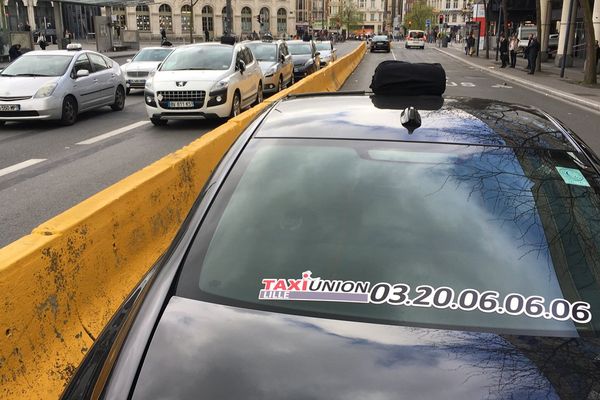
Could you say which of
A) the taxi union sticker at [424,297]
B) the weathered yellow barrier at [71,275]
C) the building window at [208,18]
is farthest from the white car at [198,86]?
the building window at [208,18]

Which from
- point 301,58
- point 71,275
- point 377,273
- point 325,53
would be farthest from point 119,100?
point 325,53

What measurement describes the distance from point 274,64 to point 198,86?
21.9ft

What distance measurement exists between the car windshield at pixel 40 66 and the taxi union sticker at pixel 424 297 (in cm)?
1286

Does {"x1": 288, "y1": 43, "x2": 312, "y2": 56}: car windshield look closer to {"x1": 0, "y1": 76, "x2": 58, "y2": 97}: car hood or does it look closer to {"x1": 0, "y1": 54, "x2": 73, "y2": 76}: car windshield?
{"x1": 0, "y1": 54, "x2": 73, "y2": 76}: car windshield

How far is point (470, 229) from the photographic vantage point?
215 cm

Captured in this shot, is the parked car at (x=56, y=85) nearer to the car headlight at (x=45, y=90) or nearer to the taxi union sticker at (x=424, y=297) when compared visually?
the car headlight at (x=45, y=90)

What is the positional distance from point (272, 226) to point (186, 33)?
4639 inches

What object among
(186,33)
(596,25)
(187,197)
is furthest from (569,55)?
(186,33)

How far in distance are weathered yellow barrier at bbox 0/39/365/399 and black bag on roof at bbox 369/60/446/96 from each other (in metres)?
1.73

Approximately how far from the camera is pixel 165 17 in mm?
115438

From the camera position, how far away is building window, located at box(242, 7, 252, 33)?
120 meters

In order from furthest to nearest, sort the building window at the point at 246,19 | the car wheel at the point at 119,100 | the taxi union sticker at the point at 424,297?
the building window at the point at 246,19 → the car wheel at the point at 119,100 → the taxi union sticker at the point at 424,297

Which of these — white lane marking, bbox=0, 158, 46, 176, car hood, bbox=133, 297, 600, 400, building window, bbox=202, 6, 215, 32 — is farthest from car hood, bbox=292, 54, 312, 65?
building window, bbox=202, 6, 215, 32

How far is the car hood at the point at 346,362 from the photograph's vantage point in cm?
147
